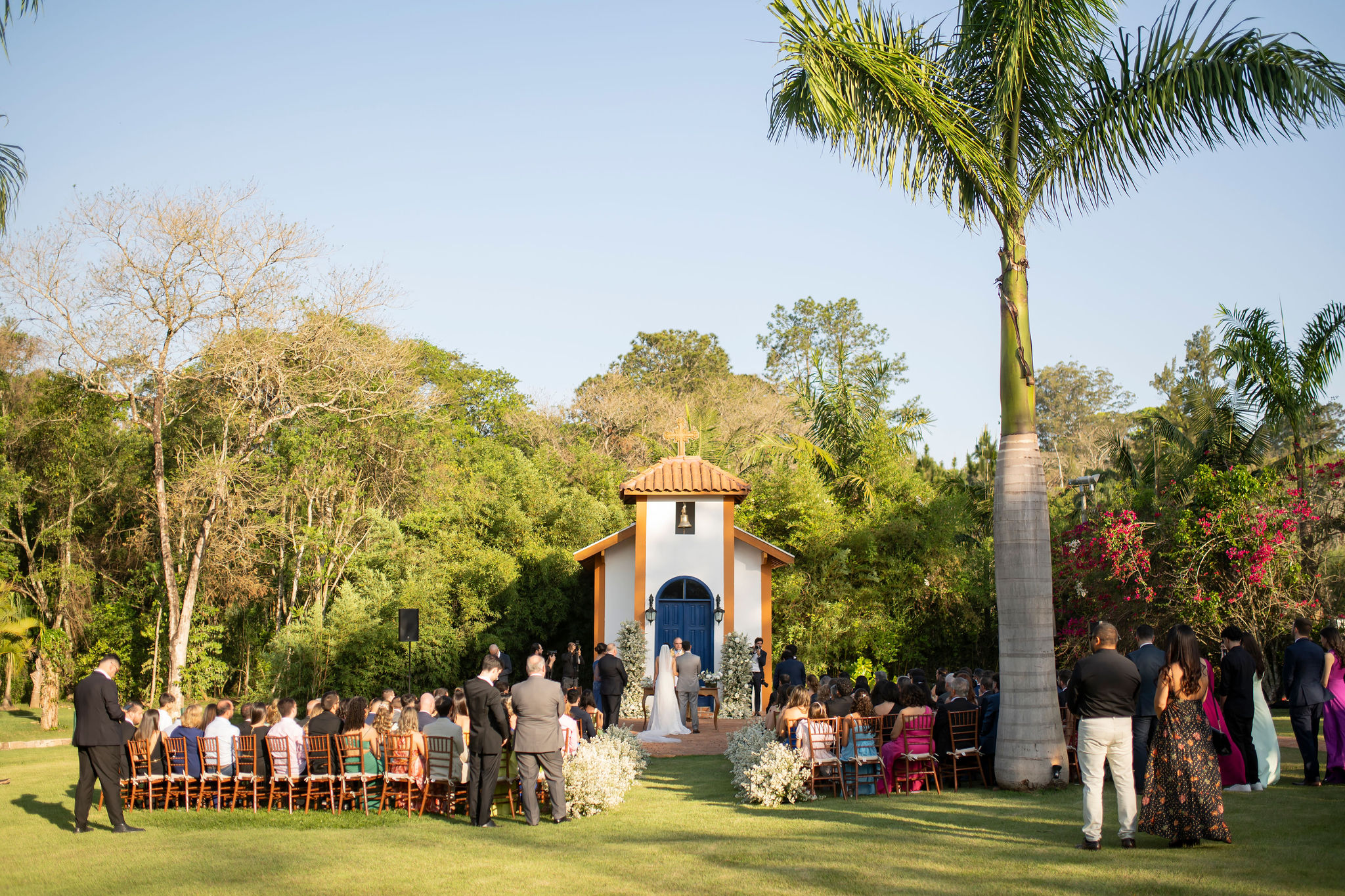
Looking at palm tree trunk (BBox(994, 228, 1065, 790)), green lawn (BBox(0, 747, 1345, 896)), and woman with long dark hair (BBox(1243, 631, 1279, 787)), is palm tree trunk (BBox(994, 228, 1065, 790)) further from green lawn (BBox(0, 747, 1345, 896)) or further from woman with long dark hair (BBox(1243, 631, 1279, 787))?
woman with long dark hair (BBox(1243, 631, 1279, 787))

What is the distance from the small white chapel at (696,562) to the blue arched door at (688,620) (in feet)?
0.04

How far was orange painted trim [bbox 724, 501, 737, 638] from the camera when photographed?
19281mm

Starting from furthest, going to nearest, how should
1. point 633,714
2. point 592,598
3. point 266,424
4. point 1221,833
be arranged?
point 592,598 < point 266,424 < point 633,714 < point 1221,833

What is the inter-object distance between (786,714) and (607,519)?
15690mm

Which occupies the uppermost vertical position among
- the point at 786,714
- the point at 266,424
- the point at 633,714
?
the point at 266,424

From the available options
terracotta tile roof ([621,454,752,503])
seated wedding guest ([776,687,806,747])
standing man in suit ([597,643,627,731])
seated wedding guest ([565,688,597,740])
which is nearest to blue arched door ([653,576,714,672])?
terracotta tile roof ([621,454,752,503])

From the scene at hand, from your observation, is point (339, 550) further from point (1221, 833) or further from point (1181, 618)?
point (1221, 833)

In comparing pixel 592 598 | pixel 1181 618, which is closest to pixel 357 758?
pixel 1181 618

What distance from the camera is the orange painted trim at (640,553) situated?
19469 mm

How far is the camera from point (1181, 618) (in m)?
15.6

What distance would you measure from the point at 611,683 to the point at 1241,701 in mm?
8026

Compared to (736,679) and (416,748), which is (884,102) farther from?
(736,679)

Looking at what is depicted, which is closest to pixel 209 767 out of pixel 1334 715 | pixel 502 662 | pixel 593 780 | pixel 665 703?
pixel 502 662

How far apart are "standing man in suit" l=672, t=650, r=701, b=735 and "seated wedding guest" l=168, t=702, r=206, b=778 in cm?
734
